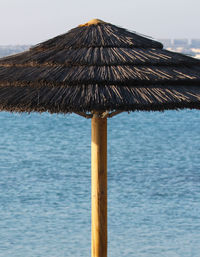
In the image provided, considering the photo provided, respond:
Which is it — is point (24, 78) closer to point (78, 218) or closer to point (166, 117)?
point (78, 218)

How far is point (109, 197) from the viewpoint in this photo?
1456cm

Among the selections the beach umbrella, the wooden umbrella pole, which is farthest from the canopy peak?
the wooden umbrella pole

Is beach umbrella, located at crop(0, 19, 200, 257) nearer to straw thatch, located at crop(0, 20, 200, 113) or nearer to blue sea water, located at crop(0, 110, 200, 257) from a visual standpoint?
straw thatch, located at crop(0, 20, 200, 113)

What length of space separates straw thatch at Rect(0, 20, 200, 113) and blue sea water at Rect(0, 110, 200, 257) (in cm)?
497

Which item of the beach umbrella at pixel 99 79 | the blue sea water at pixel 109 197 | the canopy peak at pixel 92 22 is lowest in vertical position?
the blue sea water at pixel 109 197

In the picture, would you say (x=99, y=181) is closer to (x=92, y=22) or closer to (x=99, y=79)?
(x=99, y=79)

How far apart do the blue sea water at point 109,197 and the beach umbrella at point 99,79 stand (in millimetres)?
4807

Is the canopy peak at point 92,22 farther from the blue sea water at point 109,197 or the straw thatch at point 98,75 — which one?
the blue sea water at point 109,197

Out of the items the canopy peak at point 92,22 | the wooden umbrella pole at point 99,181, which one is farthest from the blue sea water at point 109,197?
the canopy peak at point 92,22

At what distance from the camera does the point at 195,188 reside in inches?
605

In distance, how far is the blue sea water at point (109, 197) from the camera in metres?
11.0

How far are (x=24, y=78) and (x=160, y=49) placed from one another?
1288 mm

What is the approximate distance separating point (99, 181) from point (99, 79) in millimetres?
974

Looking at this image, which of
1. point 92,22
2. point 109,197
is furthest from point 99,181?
point 109,197
